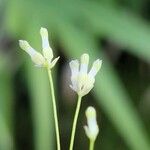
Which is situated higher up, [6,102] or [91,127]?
[91,127]

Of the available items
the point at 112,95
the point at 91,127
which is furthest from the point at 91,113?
the point at 112,95

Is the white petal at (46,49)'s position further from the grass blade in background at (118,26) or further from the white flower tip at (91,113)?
the grass blade in background at (118,26)

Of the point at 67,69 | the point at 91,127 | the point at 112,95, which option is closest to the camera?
the point at 91,127

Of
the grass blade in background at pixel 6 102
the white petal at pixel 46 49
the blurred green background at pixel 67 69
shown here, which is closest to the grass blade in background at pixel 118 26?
the blurred green background at pixel 67 69

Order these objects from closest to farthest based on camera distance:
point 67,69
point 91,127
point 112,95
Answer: point 91,127 → point 112,95 → point 67,69

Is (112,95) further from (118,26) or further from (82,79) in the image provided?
(82,79)

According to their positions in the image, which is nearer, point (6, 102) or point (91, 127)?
point (91, 127)

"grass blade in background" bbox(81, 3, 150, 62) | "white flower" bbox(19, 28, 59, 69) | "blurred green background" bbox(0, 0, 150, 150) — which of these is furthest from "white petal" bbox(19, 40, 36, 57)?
"grass blade in background" bbox(81, 3, 150, 62)

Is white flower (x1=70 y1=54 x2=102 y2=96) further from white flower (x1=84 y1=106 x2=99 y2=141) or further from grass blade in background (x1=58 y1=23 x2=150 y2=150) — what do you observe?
grass blade in background (x1=58 y1=23 x2=150 y2=150)

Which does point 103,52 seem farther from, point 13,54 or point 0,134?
point 0,134
